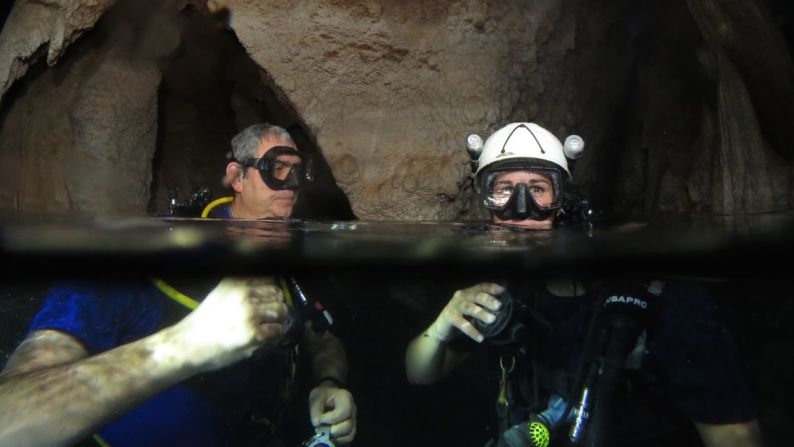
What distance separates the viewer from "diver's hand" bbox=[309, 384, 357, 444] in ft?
8.90

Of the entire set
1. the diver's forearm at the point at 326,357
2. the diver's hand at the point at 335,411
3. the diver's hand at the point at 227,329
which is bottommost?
the diver's hand at the point at 335,411

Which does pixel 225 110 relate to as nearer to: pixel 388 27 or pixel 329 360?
pixel 388 27

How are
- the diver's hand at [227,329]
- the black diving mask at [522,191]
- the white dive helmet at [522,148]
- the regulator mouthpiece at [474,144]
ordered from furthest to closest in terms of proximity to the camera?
the regulator mouthpiece at [474,144], the white dive helmet at [522,148], the black diving mask at [522,191], the diver's hand at [227,329]

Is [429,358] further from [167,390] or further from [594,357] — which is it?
[167,390]

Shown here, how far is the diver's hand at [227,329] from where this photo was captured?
2.35 meters

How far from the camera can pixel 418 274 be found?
330 centimetres

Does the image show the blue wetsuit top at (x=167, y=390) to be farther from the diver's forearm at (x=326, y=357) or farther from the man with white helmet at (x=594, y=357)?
the man with white helmet at (x=594, y=357)

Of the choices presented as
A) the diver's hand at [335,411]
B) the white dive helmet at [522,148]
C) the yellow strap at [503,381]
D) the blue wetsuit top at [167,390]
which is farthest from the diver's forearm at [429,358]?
the white dive helmet at [522,148]

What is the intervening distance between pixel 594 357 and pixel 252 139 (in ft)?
8.83

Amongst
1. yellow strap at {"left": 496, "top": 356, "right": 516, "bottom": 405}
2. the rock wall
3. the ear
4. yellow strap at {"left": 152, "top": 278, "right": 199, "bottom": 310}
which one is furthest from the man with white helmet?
the rock wall

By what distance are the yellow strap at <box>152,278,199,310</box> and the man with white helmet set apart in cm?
94

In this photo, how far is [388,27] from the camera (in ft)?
17.2

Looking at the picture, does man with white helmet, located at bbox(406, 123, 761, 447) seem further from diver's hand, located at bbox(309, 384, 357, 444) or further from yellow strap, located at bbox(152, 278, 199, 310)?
yellow strap, located at bbox(152, 278, 199, 310)

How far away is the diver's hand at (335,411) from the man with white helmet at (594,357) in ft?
1.03
